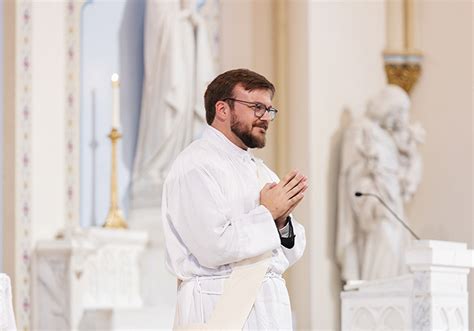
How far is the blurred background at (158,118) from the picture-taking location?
7.64m

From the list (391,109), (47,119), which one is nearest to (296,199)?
(47,119)

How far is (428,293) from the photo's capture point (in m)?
5.89

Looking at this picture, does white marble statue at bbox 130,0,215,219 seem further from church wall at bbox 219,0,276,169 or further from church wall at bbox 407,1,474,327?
church wall at bbox 407,1,474,327

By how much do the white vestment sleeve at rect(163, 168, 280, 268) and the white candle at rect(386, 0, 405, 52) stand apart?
5.65 meters

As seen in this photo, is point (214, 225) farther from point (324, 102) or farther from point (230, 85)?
point (324, 102)

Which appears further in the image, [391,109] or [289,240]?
[391,109]

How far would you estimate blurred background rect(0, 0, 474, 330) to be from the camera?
764 cm

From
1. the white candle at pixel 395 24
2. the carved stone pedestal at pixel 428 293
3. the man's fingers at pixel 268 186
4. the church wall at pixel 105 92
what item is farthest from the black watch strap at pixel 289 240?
the white candle at pixel 395 24

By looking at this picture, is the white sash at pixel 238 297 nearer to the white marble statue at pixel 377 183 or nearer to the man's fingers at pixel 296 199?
the man's fingers at pixel 296 199

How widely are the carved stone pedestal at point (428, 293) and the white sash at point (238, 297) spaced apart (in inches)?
91.1

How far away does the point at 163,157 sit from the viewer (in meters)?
8.29

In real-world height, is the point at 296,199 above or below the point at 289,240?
above

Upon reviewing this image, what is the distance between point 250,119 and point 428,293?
7.73ft

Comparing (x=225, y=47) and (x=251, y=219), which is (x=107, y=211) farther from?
Answer: (x=251, y=219)
